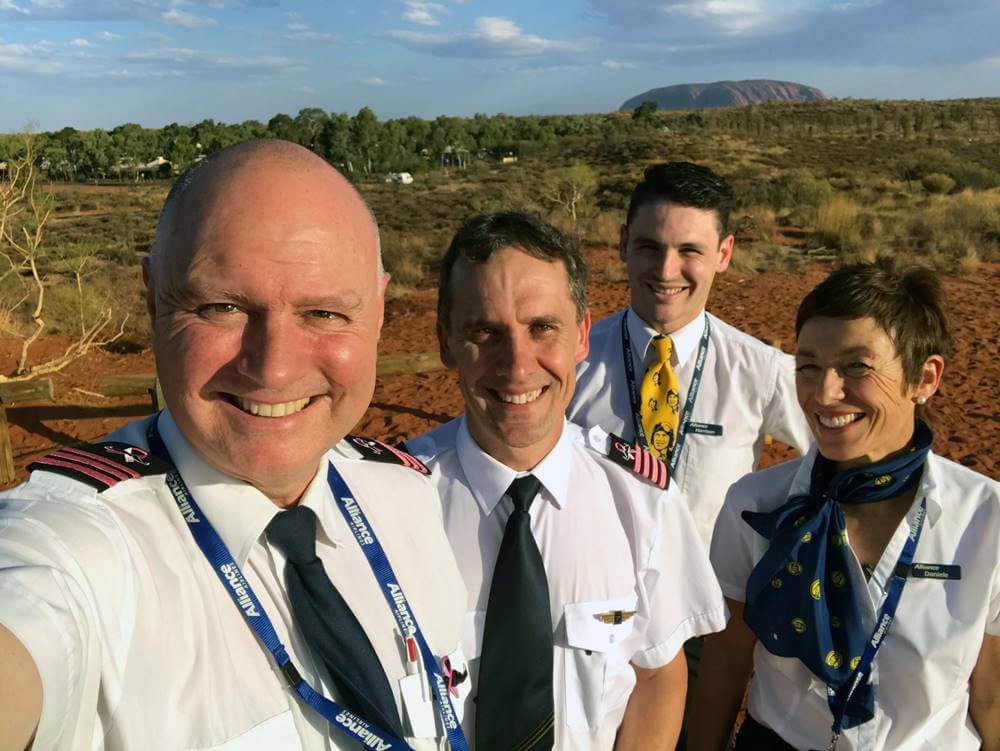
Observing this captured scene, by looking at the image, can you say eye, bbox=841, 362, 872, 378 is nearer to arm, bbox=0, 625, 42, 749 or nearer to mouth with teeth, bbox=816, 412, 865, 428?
mouth with teeth, bbox=816, 412, 865, 428

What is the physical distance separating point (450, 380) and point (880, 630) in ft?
A: 30.2

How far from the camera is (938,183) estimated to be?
28375mm

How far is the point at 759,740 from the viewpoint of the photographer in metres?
2.17

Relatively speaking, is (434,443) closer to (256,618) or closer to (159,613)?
(256,618)

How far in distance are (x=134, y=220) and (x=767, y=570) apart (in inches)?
1302

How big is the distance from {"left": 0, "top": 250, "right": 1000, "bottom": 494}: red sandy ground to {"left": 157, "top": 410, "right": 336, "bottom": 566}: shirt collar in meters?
7.46

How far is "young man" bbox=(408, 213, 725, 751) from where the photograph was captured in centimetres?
185

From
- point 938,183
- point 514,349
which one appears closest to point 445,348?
point 514,349

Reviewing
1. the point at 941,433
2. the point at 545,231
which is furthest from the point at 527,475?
the point at 941,433

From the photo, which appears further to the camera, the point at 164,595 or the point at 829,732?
the point at 829,732

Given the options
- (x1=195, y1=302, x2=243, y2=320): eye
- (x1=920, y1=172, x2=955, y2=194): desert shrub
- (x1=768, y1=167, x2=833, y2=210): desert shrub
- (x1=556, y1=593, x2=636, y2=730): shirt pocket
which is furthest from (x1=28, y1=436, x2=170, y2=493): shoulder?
(x1=920, y1=172, x2=955, y2=194): desert shrub

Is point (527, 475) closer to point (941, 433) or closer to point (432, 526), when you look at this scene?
point (432, 526)

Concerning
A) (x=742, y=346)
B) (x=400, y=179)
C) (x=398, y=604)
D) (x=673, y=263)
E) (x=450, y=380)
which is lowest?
(x=450, y=380)

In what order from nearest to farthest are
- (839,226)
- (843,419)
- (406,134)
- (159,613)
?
(159,613) < (843,419) < (839,226) < (406,134)
